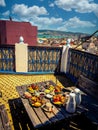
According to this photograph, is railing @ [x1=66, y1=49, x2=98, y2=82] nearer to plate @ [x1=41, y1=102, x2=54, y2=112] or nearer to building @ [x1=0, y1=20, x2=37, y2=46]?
plate @ [x1=41, y1=102, x2=54, y2=112]

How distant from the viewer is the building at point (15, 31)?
20703 mm

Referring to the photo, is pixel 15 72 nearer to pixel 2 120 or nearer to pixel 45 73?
pixel 45 73

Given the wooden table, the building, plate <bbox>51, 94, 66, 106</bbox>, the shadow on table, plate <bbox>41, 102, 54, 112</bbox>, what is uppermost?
the building

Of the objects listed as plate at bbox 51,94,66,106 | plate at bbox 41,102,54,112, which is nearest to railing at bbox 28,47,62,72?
plate at bbox 51,94,66,106

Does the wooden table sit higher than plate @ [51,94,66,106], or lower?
lower

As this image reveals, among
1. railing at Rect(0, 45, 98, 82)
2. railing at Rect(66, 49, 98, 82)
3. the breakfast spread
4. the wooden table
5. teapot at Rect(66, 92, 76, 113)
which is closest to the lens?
the wooden table

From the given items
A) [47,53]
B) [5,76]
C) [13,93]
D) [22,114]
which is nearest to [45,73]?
[47,53]

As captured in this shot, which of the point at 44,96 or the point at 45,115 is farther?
the point at 44,96

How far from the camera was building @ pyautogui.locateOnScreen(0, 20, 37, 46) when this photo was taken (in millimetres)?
20703

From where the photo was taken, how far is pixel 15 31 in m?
21.5

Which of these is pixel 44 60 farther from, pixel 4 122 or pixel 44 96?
pixel 4 122

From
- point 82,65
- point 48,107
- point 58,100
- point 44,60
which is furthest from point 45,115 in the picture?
point 44,60

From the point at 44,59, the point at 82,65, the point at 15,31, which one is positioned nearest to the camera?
the point at 82,65

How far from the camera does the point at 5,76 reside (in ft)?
25.8
